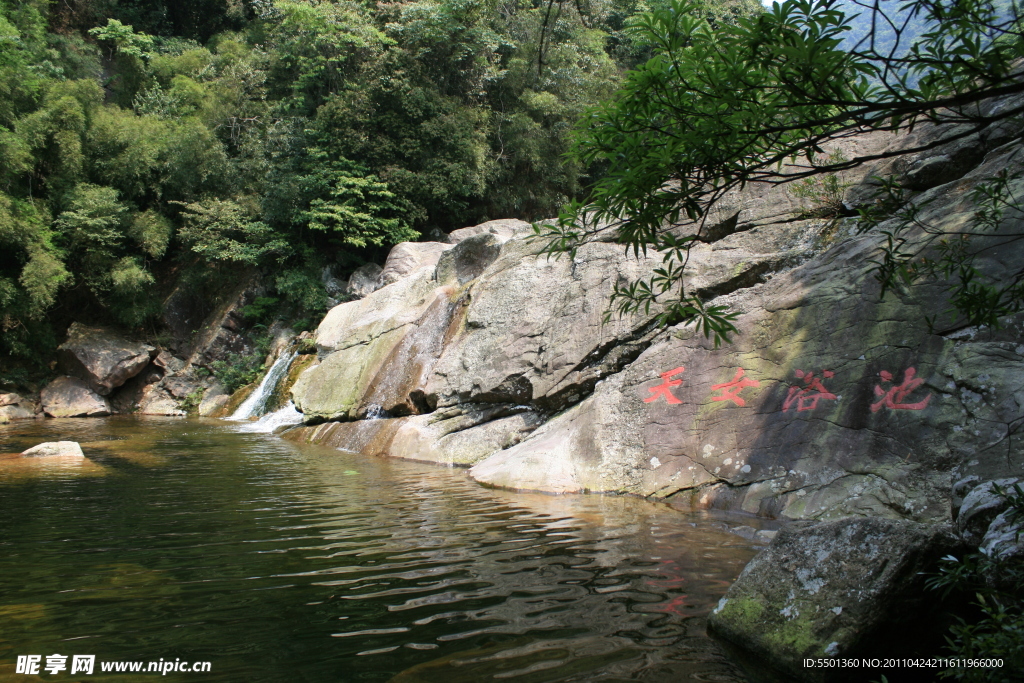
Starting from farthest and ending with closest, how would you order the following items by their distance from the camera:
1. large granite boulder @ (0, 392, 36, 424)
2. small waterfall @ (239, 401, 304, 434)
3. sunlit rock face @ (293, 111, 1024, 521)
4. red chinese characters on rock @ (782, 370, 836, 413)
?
large granite boulder @ (0, 392, 36, 424)
small waterfall @ (239, 401, 304, 434)
red chinese characters on rock @ (782, 370, 836, 413)
sunlit rock face @ (293, 111, 1024, 521)

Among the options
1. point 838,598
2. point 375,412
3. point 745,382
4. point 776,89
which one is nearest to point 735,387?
point 745,382

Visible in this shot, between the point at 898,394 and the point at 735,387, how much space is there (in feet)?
5.47

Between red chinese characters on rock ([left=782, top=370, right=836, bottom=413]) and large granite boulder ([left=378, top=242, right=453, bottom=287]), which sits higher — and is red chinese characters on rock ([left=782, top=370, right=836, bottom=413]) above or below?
below

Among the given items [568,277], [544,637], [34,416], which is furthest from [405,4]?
[544,637]

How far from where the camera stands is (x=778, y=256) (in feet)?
28.5

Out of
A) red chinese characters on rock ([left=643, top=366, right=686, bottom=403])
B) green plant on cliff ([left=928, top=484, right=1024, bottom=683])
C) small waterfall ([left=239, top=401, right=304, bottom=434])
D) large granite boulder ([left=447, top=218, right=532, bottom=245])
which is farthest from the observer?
small waterfall ([left=239, top=401, right=304, bottom=434])

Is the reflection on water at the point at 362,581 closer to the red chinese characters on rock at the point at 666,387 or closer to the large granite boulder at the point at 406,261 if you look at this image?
the red chinese characters on rock at the point at 666,387

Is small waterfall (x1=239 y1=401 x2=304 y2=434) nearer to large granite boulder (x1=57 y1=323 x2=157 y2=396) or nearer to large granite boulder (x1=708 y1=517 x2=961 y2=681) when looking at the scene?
large granite boulder (x1=57 y1=323 x2=157 y2=396)

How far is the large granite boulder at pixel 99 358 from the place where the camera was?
20.8m

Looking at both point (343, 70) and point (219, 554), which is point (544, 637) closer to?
point (219, 554)

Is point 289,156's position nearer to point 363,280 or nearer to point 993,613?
point 363,280

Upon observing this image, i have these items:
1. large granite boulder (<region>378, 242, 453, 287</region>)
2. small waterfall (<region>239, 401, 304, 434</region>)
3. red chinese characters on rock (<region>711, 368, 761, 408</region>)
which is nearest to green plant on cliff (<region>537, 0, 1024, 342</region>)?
red chinese characters on rock (<region>711, 368, 761, 408</region>)

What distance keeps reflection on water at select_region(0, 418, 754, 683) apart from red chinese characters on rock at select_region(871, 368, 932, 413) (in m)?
2.17

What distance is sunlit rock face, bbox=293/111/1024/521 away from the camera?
563cm
